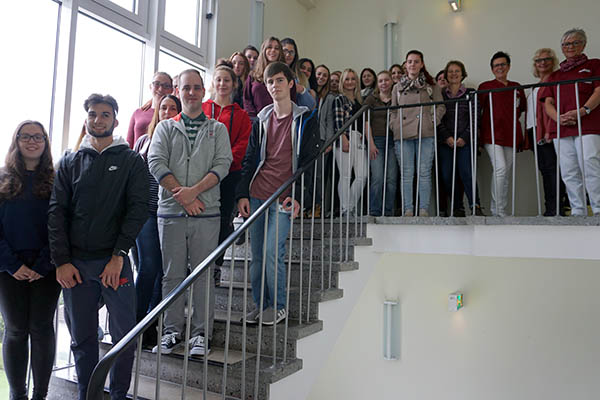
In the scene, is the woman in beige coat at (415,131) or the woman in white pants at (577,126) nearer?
the woman in white pants at (577,126)

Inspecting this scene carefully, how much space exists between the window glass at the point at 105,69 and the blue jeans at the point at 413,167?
2214mm

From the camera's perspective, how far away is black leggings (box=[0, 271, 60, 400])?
82.5 inches

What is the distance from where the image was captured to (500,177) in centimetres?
334

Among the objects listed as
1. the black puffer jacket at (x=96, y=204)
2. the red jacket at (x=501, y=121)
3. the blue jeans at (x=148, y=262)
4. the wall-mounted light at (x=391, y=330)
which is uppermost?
the red jacket at (x=501, y=121)

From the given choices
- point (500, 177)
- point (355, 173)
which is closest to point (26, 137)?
point (355, 173)

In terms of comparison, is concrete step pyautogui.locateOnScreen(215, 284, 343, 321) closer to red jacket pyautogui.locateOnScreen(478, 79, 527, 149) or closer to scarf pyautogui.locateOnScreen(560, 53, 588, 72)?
red jacket pyautogui.locateOnScreen(478, 79, 527, 149)

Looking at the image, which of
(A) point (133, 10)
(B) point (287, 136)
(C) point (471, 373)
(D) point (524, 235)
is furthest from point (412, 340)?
(A) point (133, 10)

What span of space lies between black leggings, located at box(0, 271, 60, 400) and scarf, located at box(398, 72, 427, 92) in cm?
293

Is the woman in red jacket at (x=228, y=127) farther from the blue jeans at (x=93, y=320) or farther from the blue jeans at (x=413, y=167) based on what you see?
the blue jeans at (x=413, y=167)

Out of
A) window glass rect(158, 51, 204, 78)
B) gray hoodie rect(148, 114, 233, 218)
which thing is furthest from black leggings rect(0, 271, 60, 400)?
window glass rect(158, 51, 204, 78)

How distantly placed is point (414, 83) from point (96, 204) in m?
2.64

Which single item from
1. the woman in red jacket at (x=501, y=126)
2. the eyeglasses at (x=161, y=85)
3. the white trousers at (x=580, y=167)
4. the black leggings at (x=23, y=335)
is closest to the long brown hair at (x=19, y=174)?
the black leggings at (x=23, y=335)

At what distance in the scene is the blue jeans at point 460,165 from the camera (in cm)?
368

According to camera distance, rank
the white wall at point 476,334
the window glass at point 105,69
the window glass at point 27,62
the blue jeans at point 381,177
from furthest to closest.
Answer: the white wall at point 476,334
the blue jeans at point 381,177
the window glass at point 105,69
the window glass at point 27,62
